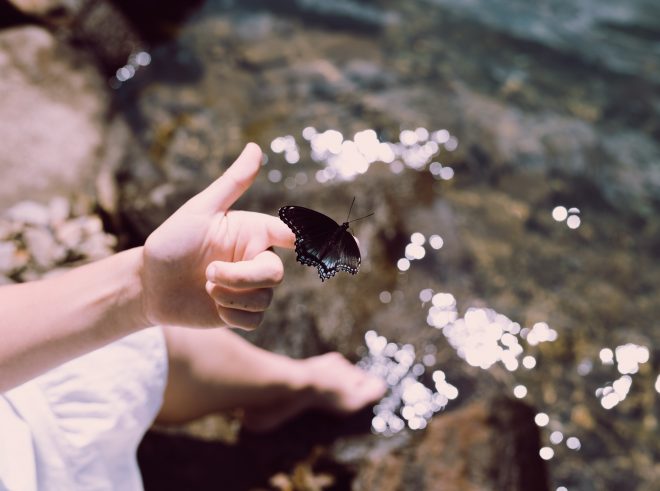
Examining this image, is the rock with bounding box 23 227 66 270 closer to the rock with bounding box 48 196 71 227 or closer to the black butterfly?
the rock with bounding box 48 196 71 227

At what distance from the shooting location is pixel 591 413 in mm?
3545

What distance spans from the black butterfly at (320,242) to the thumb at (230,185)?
0.58 ft

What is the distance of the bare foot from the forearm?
1.33 meters

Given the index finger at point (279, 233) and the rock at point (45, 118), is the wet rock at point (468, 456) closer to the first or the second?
the index finger at point (279, 233)

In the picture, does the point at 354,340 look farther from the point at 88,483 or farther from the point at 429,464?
the point at 88,483

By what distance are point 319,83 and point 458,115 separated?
4.75 ft

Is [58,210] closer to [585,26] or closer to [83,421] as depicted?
[83,421]

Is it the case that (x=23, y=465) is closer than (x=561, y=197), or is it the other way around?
(x=23, y=465)

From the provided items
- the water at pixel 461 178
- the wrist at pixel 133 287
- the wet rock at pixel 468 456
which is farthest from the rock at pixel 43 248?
the wet rock at pixel 468 456

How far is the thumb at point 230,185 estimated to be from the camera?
5.89 ft

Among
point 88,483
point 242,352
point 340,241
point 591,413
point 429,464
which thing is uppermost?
point 340,241

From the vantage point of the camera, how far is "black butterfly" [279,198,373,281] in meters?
1.75

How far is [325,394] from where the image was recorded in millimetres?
3191

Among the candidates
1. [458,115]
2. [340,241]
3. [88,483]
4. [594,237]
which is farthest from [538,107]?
[88,483]
